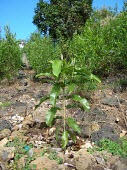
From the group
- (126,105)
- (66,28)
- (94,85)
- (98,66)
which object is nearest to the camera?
(126,105)

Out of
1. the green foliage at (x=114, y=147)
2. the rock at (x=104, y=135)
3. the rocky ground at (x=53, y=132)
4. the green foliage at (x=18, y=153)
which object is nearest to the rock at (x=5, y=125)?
the rocky ground at (x=53, y=132)

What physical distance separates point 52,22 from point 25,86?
711cm

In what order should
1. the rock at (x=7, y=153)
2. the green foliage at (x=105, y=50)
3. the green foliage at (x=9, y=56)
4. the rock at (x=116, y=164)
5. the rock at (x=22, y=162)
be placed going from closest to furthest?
the rock at (x=116, y=164), the rock at (x=22, y=162), the rock at (x=7, y=153), the green foliage at (x=105, y=50), the green foliage at (x=9, y=56)

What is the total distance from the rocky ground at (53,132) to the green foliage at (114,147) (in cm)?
8

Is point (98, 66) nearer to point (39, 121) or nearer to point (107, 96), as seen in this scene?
point (107, 96)

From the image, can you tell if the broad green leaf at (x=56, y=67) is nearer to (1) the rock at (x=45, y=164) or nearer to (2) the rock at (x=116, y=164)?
(1) the rock at (x=45, y=164)

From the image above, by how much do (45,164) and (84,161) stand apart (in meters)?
0.49

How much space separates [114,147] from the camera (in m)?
3.69

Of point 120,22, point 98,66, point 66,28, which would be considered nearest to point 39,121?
point 98,66

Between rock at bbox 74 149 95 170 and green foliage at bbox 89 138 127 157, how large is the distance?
0.19 m

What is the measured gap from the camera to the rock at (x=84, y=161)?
3354 mm

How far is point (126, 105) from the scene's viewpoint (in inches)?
202

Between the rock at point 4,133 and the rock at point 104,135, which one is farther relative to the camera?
the rock at point 4,133

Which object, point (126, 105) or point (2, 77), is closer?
point (126, 105)
